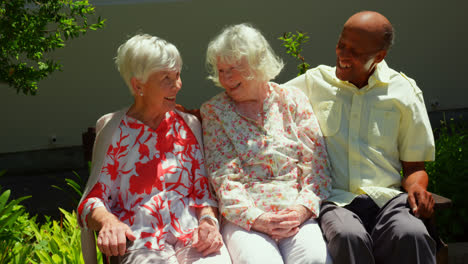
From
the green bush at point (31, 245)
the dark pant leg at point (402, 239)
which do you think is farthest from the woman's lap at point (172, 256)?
the dark pant leg at point (402, 239)

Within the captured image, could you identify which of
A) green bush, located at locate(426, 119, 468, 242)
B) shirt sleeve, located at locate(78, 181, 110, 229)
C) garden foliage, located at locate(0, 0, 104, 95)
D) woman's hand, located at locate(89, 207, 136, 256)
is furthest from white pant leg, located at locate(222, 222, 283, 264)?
garden foliage, located at locate(0, 0, 104, 95)

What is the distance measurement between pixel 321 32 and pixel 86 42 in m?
3.27

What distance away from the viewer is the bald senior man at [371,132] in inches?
122

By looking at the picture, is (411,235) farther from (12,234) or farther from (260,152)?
(12,234)

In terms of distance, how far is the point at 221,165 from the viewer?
3125 millimetres

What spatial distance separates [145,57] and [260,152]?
2.76ft

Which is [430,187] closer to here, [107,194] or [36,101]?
[107,194]

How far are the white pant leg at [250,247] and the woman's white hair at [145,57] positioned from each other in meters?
0.96

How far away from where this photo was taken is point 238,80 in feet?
10.6

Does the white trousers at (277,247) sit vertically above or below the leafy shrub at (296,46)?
below

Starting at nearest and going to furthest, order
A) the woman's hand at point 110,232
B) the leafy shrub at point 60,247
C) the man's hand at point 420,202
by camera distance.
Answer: the woman's hand at point 110,232
the man's hand at point 420,202
the leafy shrub at point 60,247

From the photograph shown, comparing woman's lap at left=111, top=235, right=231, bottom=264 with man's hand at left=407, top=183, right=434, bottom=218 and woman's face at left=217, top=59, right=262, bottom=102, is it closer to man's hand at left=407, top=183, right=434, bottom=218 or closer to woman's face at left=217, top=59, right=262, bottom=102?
woman's face at left=217, top=59, right=262, bottom=102

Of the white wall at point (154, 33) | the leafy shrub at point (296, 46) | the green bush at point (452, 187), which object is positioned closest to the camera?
the green bush at point (452, 187)

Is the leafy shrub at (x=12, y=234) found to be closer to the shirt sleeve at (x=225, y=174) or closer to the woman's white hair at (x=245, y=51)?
the shirt sleeve at (x=225, y=174)
